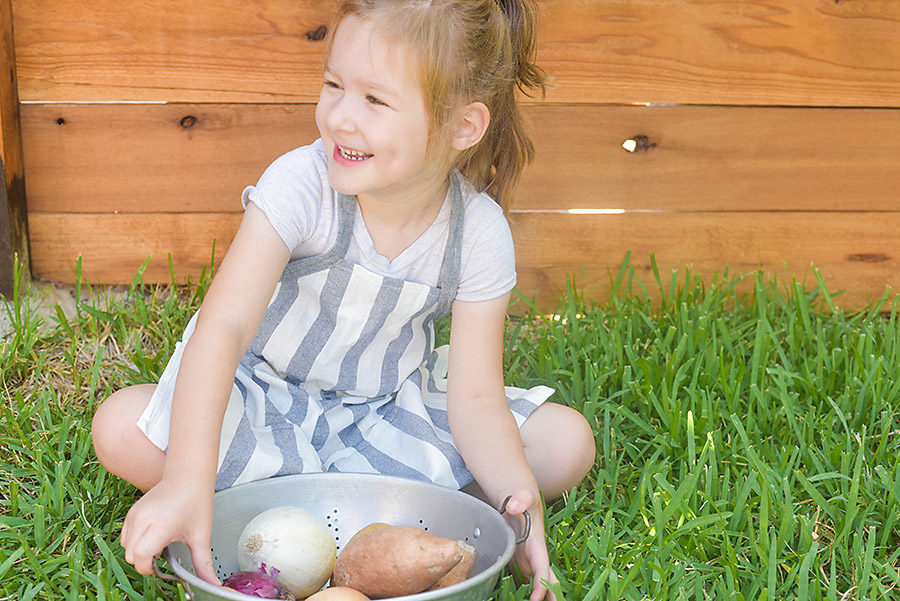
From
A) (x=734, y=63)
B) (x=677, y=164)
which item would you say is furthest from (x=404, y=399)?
(x=734, y=63)

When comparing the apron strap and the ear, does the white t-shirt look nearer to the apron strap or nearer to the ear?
the apron strap

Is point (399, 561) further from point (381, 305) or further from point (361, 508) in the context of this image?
point (381, 305)

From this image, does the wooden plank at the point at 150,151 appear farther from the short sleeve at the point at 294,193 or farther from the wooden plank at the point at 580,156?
the short sleeve at the point at 294,193

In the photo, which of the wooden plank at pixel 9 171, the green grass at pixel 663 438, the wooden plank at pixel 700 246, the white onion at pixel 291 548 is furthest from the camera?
the wooden plank at pixel 700 246

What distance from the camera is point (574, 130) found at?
2.00 m

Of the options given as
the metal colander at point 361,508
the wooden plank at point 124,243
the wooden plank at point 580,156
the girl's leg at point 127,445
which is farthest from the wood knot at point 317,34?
the metal colander at point 361,508

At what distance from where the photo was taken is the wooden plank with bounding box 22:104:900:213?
193 centimetres

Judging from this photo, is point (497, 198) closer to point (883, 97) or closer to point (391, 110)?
point (391, 110)

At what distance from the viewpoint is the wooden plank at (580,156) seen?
6.34 feet

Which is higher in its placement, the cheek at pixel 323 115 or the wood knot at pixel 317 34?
the cheek at pixel 323 115

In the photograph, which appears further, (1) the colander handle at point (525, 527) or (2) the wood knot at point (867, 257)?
(2) the wood knot at point (867, 257)

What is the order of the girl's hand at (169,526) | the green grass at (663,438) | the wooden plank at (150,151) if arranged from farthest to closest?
1. the wooden plank at (150,151)
2. the green grass at (663,438)
3. the girl's hand at (169,526)

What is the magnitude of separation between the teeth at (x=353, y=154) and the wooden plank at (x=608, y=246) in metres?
0.79

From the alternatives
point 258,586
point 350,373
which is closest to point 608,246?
point 350,373
